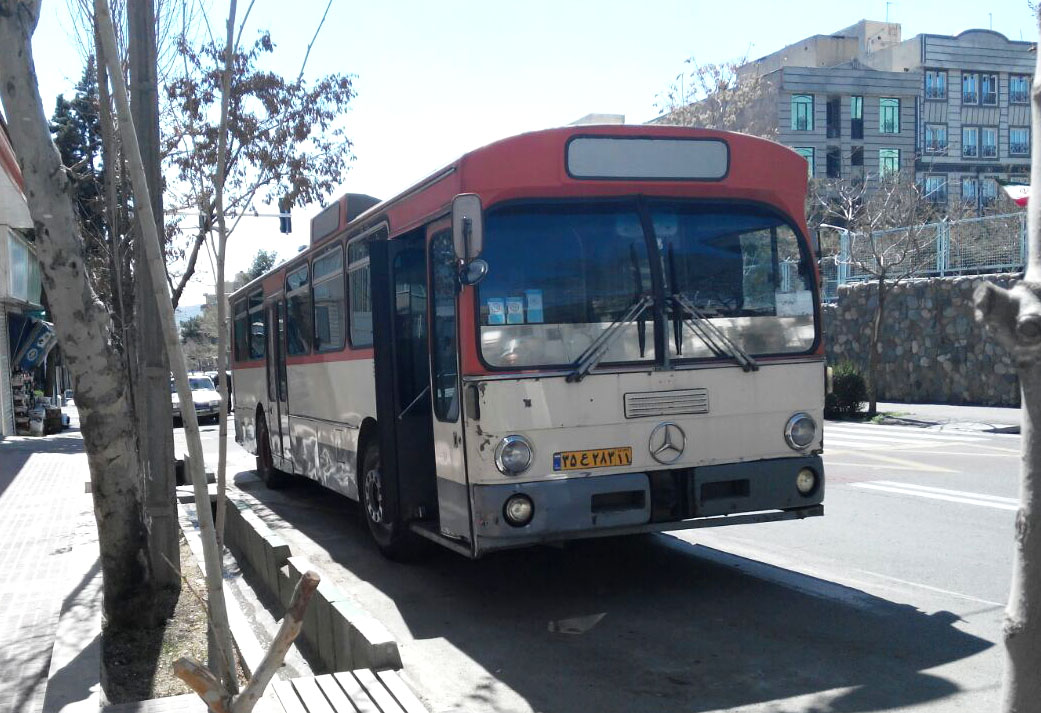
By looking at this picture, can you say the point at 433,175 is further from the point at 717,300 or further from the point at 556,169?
the point at 717,300

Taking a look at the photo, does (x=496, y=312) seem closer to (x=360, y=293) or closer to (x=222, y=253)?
(x=222, y=253)

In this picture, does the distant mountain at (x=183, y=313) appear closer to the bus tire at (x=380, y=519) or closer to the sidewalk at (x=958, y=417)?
the bus tire at (x=380, y=519)

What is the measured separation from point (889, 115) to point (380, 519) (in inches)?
1957

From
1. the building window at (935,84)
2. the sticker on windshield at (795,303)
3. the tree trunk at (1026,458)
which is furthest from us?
the building window at (935,84)

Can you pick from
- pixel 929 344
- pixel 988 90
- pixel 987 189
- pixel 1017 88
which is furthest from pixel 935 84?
pixel 929 344

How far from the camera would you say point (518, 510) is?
652 centimetres

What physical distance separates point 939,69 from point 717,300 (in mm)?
52594

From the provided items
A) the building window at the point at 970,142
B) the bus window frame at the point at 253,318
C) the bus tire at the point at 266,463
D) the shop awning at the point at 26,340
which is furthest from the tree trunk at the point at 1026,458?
the building window at the point at 970,142

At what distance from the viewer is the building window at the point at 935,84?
53.2m

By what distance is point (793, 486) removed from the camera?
7.20 m

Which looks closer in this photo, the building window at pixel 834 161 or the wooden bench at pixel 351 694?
the wooden bench at pixel 351 694

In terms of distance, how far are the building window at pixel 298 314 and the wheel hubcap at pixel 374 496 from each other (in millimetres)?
2681

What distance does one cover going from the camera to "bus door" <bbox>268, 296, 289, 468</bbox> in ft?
42.7

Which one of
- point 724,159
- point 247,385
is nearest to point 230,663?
point 724,159
